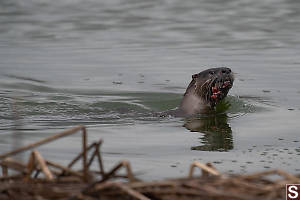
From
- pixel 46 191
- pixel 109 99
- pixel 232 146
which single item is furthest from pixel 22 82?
pixel 46 191

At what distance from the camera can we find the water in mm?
→ 6621

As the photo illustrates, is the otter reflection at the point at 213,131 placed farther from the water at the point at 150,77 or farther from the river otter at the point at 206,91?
the river otter at the point at 206,91

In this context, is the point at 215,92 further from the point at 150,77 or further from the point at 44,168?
the point at 44,168

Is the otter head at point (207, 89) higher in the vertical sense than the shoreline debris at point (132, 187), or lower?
higher

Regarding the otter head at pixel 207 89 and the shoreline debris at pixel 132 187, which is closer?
the shoreline debris at pixel 132 187

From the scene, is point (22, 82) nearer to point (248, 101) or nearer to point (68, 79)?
point (68, 79)

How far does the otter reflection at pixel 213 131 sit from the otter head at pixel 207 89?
164mm

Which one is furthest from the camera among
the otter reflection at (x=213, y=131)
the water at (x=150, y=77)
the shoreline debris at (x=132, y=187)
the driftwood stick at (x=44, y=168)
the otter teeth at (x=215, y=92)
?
the otter teeth at (x=215, y=92)

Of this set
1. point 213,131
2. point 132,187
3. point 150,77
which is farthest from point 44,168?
point 150,77

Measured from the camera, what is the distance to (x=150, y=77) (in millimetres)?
10484

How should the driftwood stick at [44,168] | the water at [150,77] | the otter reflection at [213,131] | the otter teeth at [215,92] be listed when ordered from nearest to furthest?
the driftwood stick at [44,168]
the water at [150,77]
the otter reflection at [213,131]
the otter teeth at [215,92]

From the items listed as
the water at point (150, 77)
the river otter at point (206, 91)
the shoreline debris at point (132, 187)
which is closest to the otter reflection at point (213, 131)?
the water at point (150, 77)

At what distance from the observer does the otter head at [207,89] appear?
26.3 feet

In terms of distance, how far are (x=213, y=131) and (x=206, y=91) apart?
2.23 ft
